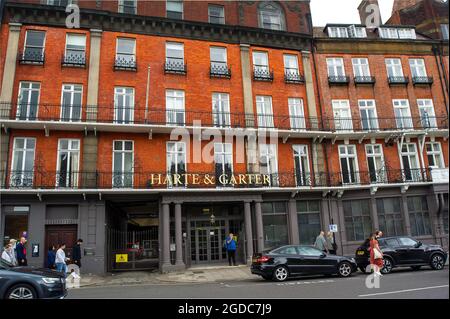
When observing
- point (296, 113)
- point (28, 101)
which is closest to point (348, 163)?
point (296, 113)

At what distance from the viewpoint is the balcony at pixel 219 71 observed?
22.9 meters

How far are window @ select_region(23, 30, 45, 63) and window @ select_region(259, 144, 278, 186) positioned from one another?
13957 mm

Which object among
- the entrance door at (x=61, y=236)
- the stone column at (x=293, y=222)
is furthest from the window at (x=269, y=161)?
the entrance door at (x=61, y=236)

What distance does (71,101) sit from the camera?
2038 centimetres

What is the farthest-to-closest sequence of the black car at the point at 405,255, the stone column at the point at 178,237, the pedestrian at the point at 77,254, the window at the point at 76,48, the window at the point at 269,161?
1. the window at the point at 269,161
2. the window at the point at 76,48
3. the stone column at the point at 178,237
4. the pedestrian at the point at 77,254
5. the black car at the point at 405,255

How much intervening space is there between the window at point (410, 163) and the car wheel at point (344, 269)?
460 inches

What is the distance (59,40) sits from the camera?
20.9m

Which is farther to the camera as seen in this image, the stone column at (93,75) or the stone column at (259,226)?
the stone column at (259,226)

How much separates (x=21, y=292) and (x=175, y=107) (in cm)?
1481

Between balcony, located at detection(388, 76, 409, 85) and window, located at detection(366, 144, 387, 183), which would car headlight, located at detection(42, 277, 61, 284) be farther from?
balcony, located at detection(388, 76, 409, 85)

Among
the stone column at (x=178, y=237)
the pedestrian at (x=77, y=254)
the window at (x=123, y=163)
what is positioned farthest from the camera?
the window at (x=123, y=163)

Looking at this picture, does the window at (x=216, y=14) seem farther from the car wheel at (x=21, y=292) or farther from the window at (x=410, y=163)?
the car wheel at (x=21, y=292)

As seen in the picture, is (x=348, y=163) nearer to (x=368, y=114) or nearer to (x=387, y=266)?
(x=368, y=114)

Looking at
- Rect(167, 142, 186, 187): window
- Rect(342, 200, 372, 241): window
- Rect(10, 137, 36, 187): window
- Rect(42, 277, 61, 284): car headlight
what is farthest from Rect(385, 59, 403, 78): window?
Rect(42, 277, 61, 284): car headlight
